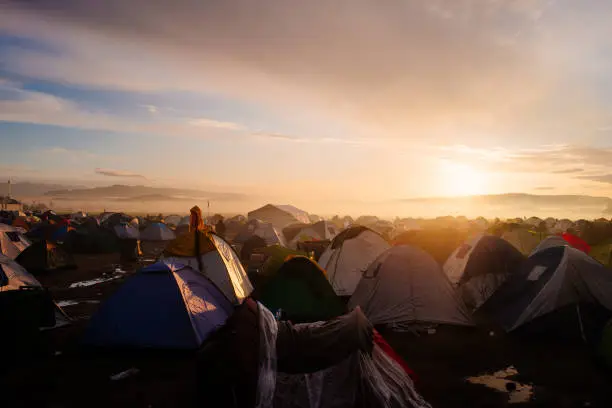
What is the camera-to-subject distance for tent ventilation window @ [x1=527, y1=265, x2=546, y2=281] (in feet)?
34.8

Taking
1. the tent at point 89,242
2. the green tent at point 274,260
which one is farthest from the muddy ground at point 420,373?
the tent at point 89,242

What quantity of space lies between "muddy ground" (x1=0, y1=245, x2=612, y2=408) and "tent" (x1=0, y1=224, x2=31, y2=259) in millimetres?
14050

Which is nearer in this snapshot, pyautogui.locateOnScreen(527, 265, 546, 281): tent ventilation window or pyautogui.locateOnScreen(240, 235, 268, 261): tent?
pyautogui.locateOnScreen(527, 265, 546, 281): tent ventilation window

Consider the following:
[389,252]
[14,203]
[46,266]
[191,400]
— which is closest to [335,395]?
[191,400]

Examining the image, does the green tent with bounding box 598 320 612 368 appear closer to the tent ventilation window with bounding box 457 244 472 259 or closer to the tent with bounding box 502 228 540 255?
the tent ventilation window with bounding box 457 244 472 259

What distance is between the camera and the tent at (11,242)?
21.5 metres

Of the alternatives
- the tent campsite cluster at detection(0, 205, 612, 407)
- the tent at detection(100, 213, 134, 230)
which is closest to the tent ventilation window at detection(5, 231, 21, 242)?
the tent campsite cluster at detection(0, 205, 612, 407)

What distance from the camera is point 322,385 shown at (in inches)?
218

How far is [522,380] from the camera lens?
7.80 m

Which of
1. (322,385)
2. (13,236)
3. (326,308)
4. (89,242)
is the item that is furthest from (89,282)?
(322,385)

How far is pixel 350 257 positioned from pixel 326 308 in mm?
4291

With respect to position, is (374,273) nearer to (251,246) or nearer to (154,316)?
(154,316)

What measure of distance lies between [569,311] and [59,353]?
1144cm

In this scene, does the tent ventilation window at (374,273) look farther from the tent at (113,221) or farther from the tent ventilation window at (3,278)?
the tent at (113,221)
